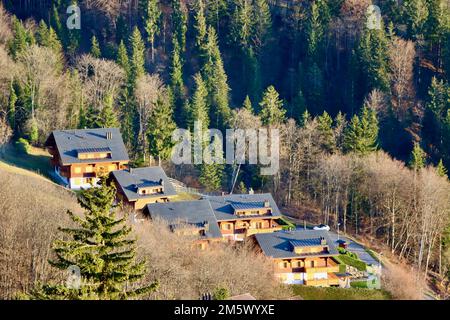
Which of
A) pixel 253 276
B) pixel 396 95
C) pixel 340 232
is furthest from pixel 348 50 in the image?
pixel 253 276

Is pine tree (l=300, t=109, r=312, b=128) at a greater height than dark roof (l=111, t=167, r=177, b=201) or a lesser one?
greater

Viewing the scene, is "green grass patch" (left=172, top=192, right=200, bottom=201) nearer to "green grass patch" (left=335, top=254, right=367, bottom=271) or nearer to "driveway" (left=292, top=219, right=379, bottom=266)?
"driveway" (left=292, top=219, right=379, bottom=266)

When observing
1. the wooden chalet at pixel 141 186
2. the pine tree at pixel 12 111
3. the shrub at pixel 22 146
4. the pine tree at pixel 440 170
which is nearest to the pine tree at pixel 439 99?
the pine tree at pixel 440 170

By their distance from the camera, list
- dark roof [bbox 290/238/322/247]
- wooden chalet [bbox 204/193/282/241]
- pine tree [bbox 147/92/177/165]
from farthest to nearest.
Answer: pine tree [bbox 147/92/177/165], wooden chalet [bbox 204/193/282/241], dark roof [bbox 290/238/322/247]

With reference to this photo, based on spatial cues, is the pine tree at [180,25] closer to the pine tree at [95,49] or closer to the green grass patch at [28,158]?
the pine tree at [95,49]

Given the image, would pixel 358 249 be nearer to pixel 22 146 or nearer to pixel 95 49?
pixel 22 146

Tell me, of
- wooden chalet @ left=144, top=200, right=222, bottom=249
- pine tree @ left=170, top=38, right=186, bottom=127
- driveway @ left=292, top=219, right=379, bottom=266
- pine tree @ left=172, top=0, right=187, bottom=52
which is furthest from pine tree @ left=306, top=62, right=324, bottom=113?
wooden chalet @ left=144, top=200, right=222, bottom=249

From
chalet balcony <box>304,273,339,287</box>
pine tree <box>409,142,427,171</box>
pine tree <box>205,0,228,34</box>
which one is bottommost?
chalet balcony <box>304,273,339,287</box>
